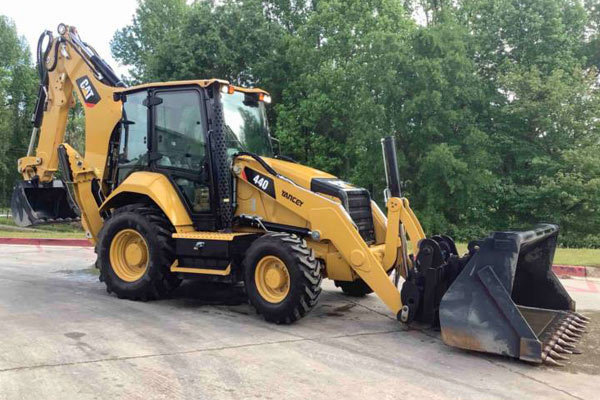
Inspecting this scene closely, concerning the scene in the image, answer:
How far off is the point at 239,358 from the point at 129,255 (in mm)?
3073

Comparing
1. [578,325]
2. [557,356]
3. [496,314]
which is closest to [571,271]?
[578,325]

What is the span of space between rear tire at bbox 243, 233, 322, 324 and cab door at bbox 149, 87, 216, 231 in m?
1.12

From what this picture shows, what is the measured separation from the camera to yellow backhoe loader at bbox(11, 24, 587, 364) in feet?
16.8

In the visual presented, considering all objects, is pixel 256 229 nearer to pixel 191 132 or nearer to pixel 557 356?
pixel 191 132

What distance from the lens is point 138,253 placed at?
7.21 meters

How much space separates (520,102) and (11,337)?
20901 millimetres

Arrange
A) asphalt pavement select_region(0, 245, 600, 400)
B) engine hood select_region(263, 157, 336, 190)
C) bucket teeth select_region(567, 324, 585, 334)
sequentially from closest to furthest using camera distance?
asphalt pavement select_region(0, 245, 600, 400) → bucket teeth select_region(567, 324, 585, 334) → engine hood select_region(263, 157, 336, 190)

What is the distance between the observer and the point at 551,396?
411 centimetres

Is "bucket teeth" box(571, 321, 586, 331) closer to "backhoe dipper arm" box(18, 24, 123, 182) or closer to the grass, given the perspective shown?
"backhoe dipper arm" box(18, 24, 123, 182)

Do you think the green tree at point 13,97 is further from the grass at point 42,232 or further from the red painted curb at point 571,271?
the red painted curb at point 571,271

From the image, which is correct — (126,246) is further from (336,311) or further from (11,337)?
(336,311)

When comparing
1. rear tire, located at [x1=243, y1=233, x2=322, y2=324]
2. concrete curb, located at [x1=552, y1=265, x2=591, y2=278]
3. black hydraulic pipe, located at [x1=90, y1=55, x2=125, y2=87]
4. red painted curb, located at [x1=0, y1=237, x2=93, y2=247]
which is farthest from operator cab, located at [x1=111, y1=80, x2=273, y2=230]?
red painted curb, located at [x1=0, y1=237, x2=93, y2=247]

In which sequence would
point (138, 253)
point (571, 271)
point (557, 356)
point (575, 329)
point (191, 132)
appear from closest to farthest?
1. point (557, 356)
2. point (575, 329)
3. point (191, 132)
4. point (138, 253)
5. point (571, 271)

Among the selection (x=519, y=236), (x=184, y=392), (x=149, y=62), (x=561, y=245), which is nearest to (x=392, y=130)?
(x=561, y=245)
